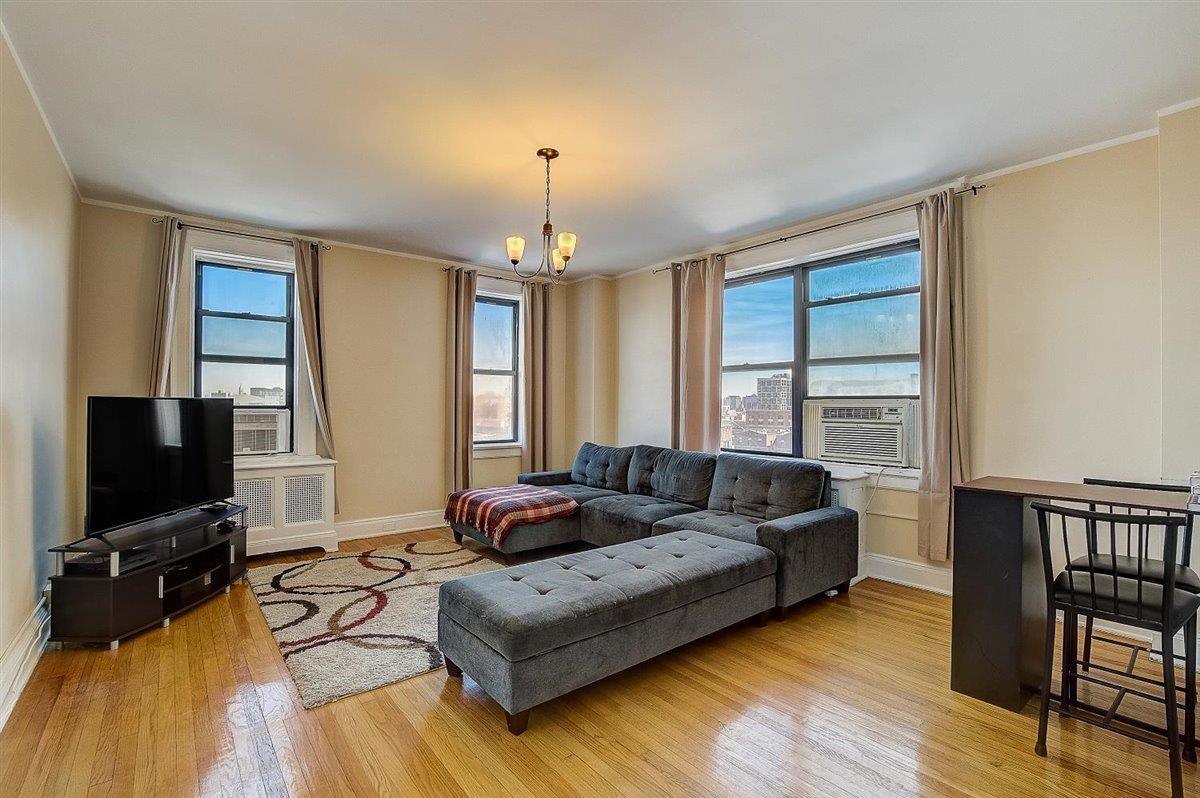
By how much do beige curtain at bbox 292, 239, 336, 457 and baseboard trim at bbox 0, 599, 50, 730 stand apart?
7.38 ft

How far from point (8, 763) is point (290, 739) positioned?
3.14 ft

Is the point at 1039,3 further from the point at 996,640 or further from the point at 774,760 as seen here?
the point at 774,760

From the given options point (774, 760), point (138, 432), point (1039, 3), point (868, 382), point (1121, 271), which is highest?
point (1039, 3)

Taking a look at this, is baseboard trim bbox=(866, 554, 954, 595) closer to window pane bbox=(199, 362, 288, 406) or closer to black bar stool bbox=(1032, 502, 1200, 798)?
black bar stool bbox=(1032, 502, 1200, 798)

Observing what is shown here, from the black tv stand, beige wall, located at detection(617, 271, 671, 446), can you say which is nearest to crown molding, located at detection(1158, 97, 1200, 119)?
beige wall, located at detection(617, 271, 671, 446)

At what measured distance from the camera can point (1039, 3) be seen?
6.78 feet

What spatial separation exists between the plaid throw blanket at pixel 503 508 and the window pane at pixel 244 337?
2.17 metres

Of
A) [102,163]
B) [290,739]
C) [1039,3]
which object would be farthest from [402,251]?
[1039,3]

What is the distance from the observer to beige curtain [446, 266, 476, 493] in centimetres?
576

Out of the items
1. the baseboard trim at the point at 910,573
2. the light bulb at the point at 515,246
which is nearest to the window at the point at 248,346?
the light bulb at the point at 515,246

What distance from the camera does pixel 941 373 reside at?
12.1 feet

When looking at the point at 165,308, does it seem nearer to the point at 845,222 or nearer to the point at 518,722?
the point at 518,722

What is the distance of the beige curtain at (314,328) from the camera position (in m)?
4.93

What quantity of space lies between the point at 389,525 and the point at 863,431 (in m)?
4.47
